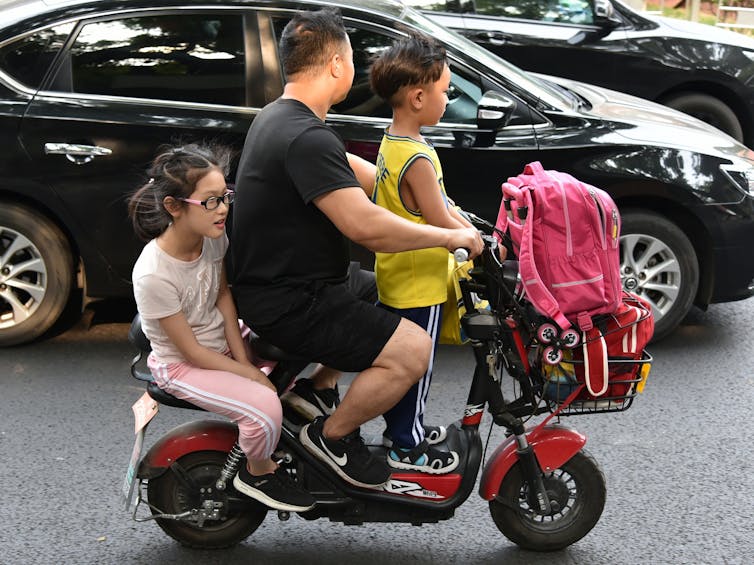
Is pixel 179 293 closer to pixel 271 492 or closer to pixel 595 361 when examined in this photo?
pixel 271 492

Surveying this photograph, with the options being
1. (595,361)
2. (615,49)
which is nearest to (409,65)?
(595,361)

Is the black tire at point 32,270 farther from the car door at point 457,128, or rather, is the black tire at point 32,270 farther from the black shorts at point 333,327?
the black shorts at point 333,327

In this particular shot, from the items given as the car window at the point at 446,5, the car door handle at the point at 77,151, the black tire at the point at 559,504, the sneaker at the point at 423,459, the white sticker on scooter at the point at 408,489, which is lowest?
the black tire at the point at 559,504

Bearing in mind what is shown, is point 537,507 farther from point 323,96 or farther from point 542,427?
point 323,96

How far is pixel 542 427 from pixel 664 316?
236 cm

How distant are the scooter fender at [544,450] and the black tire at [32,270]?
286cm

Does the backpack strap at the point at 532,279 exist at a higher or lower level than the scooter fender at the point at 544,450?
higher

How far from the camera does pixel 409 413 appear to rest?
12.2 ft

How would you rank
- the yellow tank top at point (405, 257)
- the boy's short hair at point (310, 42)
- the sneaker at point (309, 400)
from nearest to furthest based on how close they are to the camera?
the boy's short hair at point (310, 42), the yellow tank top at point (405, 257), the sneaker at point (309, 400)

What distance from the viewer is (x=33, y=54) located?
5566 millimetres

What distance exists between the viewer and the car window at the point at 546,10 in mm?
8867

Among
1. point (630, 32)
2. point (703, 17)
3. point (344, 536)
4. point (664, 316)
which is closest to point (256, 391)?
point (344, 536)

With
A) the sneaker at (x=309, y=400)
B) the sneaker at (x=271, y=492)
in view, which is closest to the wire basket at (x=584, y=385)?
the sneaker at (x=309, y=400)

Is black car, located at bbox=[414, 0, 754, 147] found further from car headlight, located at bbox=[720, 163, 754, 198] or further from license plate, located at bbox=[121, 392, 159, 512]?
license plate, located at bbox=[121, 392, 159, 512]
